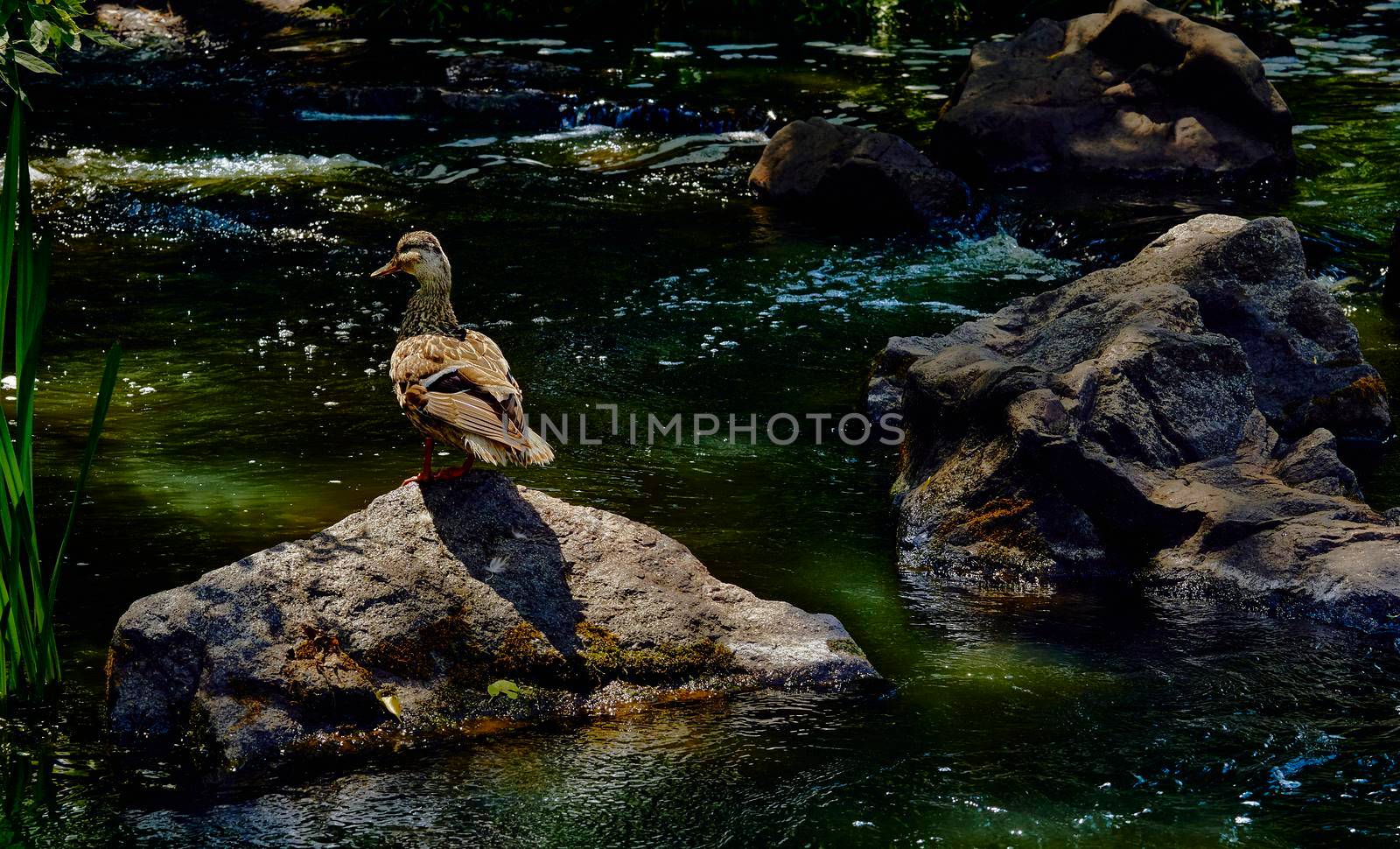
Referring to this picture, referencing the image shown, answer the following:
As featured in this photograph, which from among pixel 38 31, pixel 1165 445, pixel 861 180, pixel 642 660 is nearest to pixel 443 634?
pixel 642 660

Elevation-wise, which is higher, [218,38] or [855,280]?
[218,38]

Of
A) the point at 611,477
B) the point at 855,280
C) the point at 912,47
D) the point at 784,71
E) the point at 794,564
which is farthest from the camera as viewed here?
the point at 912,47

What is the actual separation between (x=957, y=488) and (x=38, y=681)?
398 centimetres

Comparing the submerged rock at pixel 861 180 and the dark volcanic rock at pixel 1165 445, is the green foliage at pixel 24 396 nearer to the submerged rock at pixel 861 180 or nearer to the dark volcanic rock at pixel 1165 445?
the dark volcanic rock at pixel 1165 445

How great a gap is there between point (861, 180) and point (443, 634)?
28.1 feet

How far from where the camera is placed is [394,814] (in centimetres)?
420

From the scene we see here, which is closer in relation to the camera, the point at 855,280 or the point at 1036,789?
the point at 1036,789

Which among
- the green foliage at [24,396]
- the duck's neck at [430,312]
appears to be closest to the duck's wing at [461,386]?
Answer: the duck's neck at [430,312]

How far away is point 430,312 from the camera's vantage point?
5.76 meters

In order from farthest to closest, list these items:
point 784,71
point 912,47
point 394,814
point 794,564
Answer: point 912,47 → point 784,71 → point 794,564 → point 394,814

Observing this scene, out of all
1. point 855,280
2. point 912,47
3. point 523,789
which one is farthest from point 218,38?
point 523,789

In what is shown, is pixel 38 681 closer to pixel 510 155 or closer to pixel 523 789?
pixel 523 789

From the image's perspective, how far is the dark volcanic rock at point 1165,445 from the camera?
5879 mm

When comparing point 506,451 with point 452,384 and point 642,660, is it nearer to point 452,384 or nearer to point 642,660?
point 452,384
